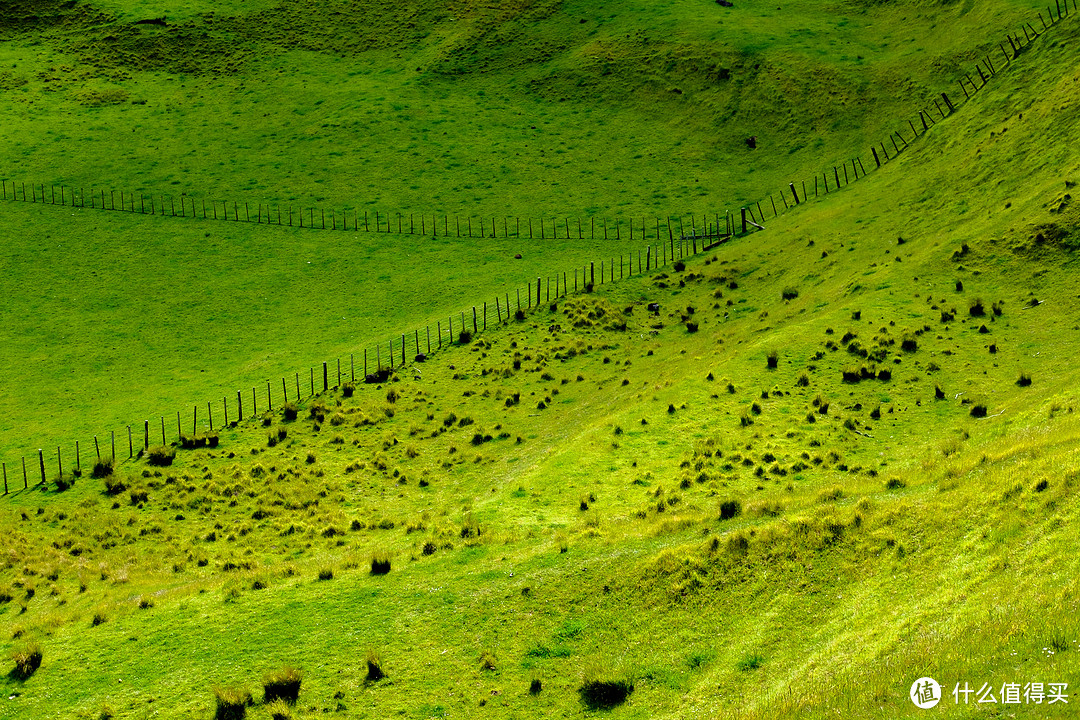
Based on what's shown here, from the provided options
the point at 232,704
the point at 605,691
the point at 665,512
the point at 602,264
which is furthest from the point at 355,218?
the point at 605,691

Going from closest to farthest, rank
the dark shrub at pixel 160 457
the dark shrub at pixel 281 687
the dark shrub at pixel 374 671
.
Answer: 1. the dark shrub at pixel 281 687
2. the dark shrub at pixel 374 671
3. the dark shrub at pixel 160 457

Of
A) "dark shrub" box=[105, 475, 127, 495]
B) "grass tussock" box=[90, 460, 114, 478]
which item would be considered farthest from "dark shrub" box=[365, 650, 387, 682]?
"grass tussock" box=[90, 460, 114, 478]

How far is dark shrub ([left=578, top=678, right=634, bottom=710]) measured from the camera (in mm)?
21562

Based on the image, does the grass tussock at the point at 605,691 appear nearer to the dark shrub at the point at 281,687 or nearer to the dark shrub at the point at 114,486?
the dark shrub at the point at 281,687

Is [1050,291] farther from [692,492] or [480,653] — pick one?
[480,653]

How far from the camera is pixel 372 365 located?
5219cm

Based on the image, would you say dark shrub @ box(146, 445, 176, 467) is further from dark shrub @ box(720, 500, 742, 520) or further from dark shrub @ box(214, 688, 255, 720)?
dark shrub @ box(720, 500, 742, 520)

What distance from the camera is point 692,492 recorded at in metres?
33.2

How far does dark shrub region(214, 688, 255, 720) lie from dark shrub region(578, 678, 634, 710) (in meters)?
7.61

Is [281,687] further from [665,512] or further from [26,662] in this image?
[665,512]

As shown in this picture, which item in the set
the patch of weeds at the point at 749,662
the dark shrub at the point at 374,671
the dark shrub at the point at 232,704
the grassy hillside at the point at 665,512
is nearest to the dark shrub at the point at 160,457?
the grassy hillside at the point at 665,512

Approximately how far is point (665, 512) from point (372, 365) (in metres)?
24.5

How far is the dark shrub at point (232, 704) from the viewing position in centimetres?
2311

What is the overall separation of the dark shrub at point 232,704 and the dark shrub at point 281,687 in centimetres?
39
